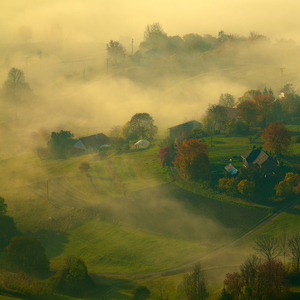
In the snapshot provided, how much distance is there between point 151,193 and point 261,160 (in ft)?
67.9

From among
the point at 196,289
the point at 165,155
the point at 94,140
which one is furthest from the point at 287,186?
the point at 94,140

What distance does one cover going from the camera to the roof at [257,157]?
2326 inches

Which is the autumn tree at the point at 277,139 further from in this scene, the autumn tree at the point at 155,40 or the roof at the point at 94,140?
the autumn tree at the point at 155,40

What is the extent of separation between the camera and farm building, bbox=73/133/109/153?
288 ft

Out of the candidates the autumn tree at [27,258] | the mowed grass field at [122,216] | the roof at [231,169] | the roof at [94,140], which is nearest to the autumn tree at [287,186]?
the mowed grass field at [122,216]

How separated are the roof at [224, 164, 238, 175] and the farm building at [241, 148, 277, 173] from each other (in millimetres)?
2902

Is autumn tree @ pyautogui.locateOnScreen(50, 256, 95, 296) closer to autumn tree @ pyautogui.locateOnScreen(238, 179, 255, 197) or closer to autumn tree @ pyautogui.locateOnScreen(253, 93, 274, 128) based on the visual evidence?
autumn tree @ pyautogui.locateOnScreen(238, 179, 255, 197)

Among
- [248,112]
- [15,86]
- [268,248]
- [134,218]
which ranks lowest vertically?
[268,248]

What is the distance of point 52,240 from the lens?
154 ft

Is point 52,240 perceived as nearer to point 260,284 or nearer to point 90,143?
point 260,284

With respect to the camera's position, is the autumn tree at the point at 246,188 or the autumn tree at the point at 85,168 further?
the autumn tree at the point at 85,168

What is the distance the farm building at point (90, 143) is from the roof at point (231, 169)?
40455 mm

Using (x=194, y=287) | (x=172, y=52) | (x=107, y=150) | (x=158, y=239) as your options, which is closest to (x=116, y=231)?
(x=158, y=239)

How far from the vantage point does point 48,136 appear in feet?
314
